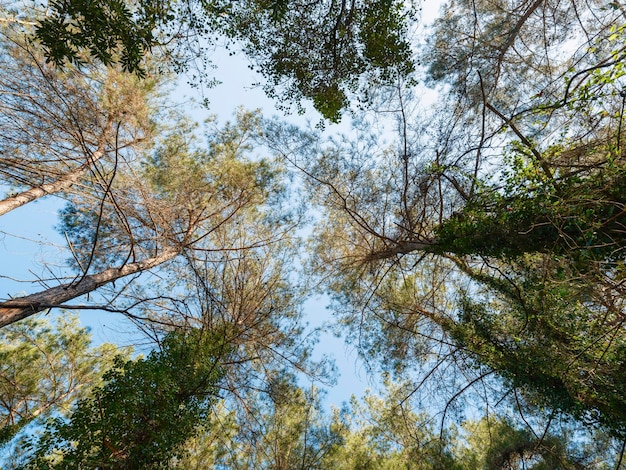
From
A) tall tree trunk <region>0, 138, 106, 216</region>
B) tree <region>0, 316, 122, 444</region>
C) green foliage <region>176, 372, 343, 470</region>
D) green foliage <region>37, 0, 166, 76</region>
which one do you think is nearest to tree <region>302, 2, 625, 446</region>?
green foliage <region>176, 372, 343, 470</region>

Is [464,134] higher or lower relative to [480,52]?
lower

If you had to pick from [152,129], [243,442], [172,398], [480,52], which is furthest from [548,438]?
[152,129]

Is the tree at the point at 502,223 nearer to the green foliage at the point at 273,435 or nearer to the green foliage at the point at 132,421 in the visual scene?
the green foliage at the point at 273,435

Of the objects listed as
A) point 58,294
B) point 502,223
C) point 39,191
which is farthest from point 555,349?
point 39,191

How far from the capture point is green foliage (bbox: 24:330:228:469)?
3254mm

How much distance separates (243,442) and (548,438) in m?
5.30

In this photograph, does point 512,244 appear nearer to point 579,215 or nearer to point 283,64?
point 579,215

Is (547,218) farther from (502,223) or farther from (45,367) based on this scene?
(45,367)

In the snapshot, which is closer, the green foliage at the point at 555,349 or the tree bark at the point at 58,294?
the tree bark at the point at 58,294

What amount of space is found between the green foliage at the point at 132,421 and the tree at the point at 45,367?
2793 mm

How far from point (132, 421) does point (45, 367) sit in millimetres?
4831

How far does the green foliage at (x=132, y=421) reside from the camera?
3254mm

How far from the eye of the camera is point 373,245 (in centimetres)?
639

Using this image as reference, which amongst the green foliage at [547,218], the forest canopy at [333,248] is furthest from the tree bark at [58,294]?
the green foliage at [547,218]
